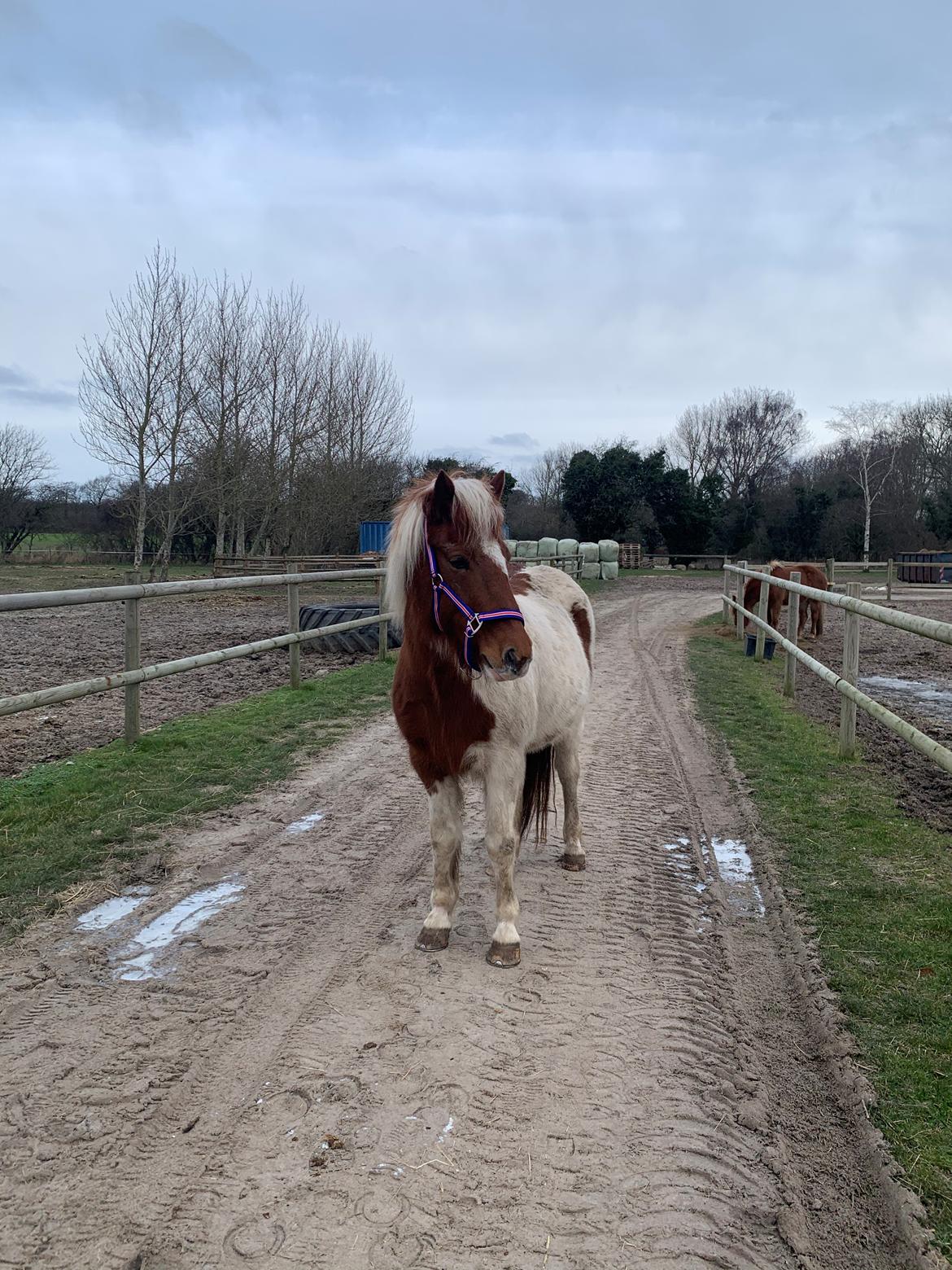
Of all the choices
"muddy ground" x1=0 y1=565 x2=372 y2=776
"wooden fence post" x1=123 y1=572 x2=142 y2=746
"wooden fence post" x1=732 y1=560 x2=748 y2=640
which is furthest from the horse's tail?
"wooden fence post" x1=732 y1=560 x2=748 y2=640

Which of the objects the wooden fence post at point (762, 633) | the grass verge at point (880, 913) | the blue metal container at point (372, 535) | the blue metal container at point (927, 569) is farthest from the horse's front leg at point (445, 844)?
the blue metal container at point (927, 569)

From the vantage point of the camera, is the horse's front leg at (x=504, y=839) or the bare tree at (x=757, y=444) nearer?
the horse's front leg at (x=504, y=839)

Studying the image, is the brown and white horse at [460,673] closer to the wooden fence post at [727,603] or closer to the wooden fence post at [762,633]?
the wooden fence post at [762,633]

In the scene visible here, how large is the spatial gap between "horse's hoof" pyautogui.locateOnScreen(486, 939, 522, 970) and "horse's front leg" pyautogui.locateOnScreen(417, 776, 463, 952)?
0.22m

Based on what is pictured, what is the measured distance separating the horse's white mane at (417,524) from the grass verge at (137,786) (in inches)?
78.2

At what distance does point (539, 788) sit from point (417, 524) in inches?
64.3

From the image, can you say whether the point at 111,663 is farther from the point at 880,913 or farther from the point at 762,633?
the point at 762,633

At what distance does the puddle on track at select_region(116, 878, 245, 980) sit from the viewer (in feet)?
9.35

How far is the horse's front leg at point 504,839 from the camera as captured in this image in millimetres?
2938

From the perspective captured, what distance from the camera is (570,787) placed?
399 centimetres

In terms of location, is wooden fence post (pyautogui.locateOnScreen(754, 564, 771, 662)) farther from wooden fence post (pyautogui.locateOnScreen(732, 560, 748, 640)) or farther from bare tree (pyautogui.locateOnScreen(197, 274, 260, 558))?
bare tree (pyautogui.locateOnScreen(197, 274, 260, 558))

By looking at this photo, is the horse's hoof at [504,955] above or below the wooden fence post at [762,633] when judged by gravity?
below

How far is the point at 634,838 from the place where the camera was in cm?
425

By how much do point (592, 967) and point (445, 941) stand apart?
0.57 m
